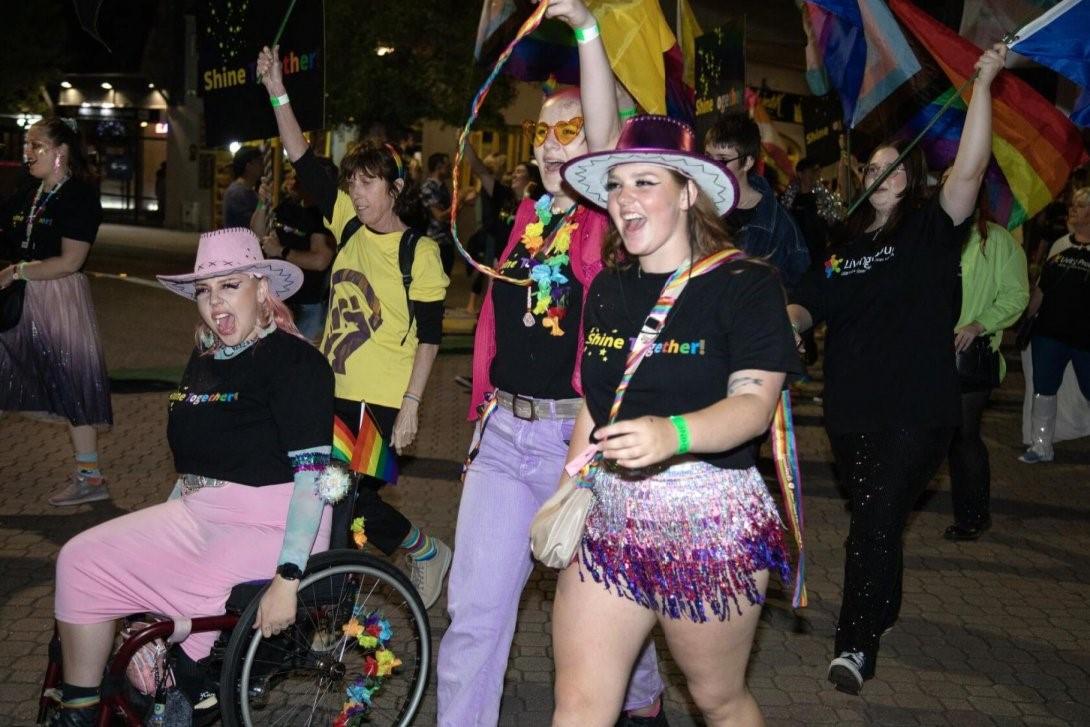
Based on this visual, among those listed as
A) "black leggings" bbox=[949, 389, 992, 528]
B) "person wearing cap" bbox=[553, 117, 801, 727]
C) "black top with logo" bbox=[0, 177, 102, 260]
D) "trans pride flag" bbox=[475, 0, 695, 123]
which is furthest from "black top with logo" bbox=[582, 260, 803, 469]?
"black top with logo" bbox=[0, 177, 102, 260]

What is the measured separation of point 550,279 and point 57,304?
4.10m

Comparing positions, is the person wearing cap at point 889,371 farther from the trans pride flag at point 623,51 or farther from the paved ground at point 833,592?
the trans pride flag at point 623,51

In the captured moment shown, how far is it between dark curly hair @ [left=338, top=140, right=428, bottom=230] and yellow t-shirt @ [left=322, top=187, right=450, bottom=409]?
181 mm

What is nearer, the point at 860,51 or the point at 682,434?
the point at 682,434

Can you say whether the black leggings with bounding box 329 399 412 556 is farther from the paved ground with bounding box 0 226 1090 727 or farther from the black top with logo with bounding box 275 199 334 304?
the black top with logo with bounding box 275 199 334 304

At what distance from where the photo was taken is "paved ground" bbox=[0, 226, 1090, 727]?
4941mm

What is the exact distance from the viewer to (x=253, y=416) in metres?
3.99

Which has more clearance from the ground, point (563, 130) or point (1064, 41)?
point (1064, 41)

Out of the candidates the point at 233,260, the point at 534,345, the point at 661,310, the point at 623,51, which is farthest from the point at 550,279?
the point at 623,51

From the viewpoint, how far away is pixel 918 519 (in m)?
7.89

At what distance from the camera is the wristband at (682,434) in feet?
9.35

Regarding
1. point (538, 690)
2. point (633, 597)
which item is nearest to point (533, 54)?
point (538, 690)

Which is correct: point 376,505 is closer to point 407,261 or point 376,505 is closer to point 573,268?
point 407,261

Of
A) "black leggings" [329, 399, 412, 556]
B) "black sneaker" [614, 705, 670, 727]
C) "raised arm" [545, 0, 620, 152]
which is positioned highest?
"raised arm" [545, 0, 620, 152]
